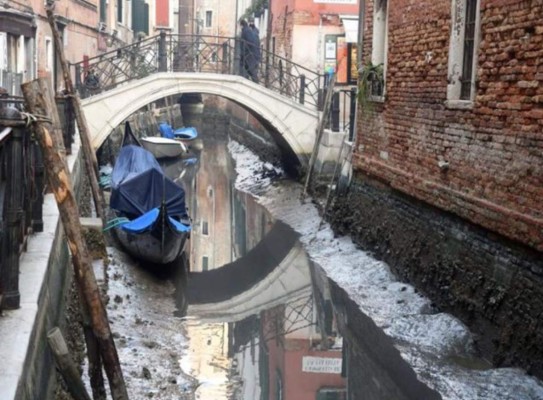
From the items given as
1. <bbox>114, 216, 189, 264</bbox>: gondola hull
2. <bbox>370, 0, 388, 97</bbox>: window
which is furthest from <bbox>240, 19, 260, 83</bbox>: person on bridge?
<bbox>114, 216, 189, 264</bbox>: gondola hull

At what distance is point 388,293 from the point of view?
8336 millimetres

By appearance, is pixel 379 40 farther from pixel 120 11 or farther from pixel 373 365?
pixel 120 11

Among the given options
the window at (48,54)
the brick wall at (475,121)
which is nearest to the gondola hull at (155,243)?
the brick wall at (475,121)

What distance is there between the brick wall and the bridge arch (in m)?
5.11

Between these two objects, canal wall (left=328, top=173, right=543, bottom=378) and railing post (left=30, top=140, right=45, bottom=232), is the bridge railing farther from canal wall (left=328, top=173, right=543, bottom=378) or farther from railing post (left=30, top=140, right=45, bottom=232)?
railing post (left=30, top=140, right=45, bottom=232)

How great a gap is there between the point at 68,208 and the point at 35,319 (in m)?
0.78

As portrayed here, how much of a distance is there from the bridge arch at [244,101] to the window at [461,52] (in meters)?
7.34

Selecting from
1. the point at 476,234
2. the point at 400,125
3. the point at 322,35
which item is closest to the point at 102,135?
the point at 322,35

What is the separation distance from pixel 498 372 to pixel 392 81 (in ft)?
13.4

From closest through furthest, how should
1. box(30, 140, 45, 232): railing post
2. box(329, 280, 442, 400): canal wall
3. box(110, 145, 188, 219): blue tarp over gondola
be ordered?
1. box(30, 140, 45, 232): railing post
2. box(329, 280, 442, 400): canal wall
3. box(110, 145, 188, 219): blue tarp over gondola

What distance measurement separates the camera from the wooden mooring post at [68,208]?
4227 mm

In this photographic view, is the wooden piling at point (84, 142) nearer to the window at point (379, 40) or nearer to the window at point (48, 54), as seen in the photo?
the window at point (379, 40)

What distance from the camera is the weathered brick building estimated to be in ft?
19.6

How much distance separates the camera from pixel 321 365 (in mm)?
7297
